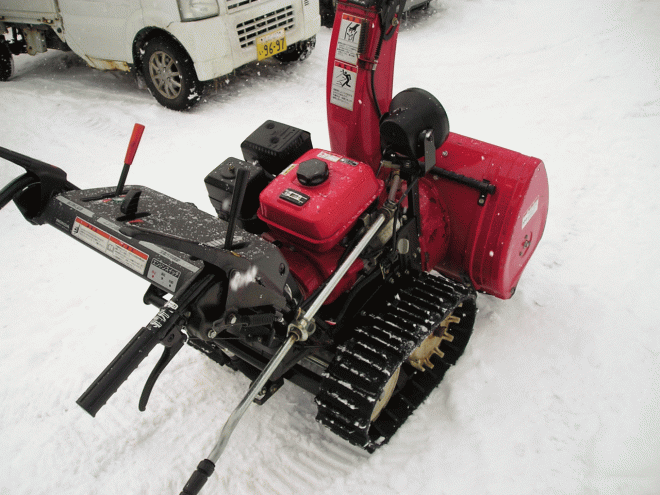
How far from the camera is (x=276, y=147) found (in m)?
2.49

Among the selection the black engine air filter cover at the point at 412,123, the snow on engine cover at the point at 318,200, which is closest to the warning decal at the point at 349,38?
→ the black engine air filter cover at the point at 412,123

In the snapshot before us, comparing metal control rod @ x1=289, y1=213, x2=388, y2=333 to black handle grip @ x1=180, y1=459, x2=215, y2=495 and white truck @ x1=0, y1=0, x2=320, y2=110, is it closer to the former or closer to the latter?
black handle grip @ x1=180, y1=459, x2=215, y2=495

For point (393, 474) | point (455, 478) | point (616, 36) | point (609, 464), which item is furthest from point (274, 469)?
point (616, 36)

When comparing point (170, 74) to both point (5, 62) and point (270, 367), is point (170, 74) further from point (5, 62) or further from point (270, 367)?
point (270, 367)

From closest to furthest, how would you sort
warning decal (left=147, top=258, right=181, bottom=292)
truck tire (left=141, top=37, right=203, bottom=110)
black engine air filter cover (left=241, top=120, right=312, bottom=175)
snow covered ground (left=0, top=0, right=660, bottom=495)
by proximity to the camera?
warning decal (left=147, top=258, right=181, bottom=292), snow covered ground (left=0, top=0, right=660, bottom=495), black engine air filter cover (left=241, top=120, right=312, bottom=175), truck tire (left=141, top=37, right=203, bottom=110)

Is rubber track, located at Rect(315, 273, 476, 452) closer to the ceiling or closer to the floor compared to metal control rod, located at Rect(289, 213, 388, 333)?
closer to the floor

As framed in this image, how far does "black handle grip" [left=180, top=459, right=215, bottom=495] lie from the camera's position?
1506 mm

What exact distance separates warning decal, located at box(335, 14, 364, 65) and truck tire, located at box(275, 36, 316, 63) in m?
3.70

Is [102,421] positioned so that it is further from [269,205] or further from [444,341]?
[444,341]

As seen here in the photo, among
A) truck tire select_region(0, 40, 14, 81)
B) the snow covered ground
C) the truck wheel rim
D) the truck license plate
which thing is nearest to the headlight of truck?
the truck wheel rim

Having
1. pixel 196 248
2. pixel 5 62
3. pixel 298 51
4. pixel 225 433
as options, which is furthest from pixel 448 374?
pixel 5 62

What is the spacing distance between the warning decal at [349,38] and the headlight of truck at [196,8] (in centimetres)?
274

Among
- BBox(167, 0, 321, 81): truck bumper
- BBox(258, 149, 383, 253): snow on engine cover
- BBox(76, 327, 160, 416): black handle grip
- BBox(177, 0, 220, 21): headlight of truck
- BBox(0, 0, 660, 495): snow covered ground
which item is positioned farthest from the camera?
BBox(167, 0, 321, 81): truck bumper

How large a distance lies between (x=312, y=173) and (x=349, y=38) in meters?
0.78
